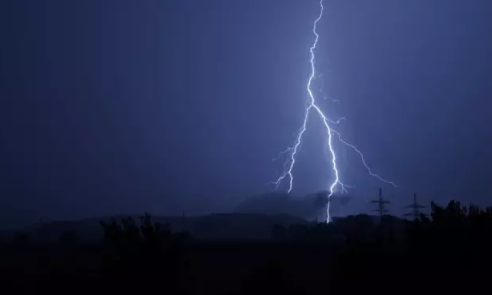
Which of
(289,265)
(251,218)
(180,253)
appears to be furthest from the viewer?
(251,218)

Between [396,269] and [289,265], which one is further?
[289,265]

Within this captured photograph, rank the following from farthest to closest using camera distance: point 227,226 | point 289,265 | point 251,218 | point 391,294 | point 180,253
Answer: point 251,218
point 227,226
point 289,265
point 180,253
point 391,294

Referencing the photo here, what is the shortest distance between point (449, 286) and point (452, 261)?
2973mm

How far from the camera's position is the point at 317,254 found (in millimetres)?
34094

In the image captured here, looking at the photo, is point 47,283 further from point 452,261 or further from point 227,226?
point 227,226

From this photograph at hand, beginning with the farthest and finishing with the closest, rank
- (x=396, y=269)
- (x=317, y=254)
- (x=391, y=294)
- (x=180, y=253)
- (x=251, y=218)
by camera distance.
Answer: (x=251, y=218) → (x=317, y=254) → (x=396, y=269) → (x=180, y=253) → (x=391, y=294)

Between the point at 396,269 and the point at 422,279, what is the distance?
126 centimetres

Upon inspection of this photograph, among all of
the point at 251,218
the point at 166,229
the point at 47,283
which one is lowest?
the point at 47,283

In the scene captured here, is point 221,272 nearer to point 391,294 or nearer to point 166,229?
point 166,229

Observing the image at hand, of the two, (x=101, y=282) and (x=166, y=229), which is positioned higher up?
(x=166, y=229)

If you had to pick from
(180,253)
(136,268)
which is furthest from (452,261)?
(136,268)

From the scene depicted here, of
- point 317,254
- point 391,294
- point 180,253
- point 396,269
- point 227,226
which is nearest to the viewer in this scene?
point 391,294

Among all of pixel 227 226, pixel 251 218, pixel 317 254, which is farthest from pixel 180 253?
pixel 251 218

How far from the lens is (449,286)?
1689 cm
